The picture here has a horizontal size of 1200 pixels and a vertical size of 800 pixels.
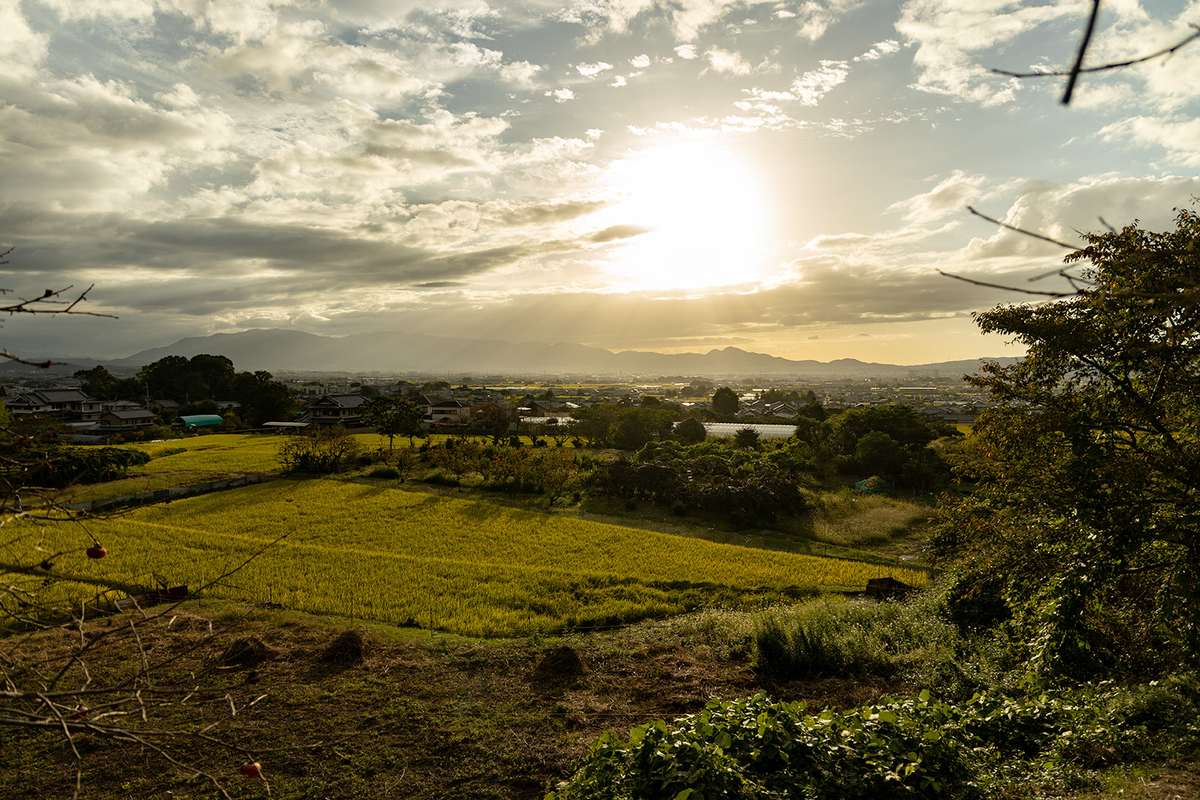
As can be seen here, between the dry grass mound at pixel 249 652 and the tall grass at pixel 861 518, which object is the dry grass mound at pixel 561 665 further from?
the tall grass at pixel 861 518

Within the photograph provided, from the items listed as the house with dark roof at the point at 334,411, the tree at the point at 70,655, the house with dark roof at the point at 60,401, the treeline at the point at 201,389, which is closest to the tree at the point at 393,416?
the tree at the point at 70,655

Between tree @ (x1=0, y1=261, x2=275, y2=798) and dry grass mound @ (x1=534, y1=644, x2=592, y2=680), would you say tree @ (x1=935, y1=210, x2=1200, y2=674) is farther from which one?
tree @ (x1=0, y1=261, x2=275, y2=798)

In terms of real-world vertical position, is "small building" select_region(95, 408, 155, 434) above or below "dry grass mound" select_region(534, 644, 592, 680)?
above

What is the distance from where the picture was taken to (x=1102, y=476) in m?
8.29

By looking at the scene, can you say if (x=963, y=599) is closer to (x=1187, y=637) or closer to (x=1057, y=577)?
(x=1057, y=577)

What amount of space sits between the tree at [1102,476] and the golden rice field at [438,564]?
7.25m

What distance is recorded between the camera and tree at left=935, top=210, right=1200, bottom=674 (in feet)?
25.2

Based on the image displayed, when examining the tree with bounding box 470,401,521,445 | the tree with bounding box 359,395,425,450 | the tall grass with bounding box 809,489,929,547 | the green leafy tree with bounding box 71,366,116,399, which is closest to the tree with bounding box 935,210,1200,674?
the tall grass with bounding box 809,489,929,547

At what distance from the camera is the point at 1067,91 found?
187cm

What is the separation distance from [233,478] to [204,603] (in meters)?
19.2

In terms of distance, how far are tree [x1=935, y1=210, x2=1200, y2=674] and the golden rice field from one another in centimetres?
725

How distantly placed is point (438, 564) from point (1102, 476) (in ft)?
53.1

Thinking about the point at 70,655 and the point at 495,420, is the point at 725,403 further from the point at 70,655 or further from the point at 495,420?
the point at 70,655

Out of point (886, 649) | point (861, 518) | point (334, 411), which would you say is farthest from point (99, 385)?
point (886, 649)
